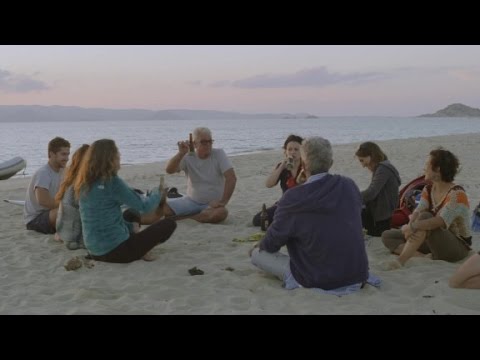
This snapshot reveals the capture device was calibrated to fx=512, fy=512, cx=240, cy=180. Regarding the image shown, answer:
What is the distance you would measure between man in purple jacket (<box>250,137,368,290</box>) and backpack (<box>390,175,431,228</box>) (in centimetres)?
201

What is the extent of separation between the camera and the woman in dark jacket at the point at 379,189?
540cm

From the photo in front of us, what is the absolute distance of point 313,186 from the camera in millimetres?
3711

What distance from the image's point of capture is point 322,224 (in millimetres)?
3740

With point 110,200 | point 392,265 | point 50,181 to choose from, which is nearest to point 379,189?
point 392,265

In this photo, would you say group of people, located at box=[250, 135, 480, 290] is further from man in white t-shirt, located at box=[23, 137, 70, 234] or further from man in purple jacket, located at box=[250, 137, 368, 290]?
man in white t-shirt, located at box=[23, 137, 70, 234]

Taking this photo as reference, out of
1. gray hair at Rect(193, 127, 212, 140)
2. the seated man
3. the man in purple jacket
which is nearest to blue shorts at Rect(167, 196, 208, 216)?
the seated man

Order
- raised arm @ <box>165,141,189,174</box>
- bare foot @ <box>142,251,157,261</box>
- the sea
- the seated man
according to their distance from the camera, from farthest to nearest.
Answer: the sea
the seated man
raised arm @ <box>165,141,189,174</box>
bare foot @ <box>142,251,157,261</box>

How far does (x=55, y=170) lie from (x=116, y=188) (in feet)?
4.98

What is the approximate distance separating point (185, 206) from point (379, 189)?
105 inches

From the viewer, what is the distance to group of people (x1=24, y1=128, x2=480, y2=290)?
376 cm

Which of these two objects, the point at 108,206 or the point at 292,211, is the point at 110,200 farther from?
the point at 292,211

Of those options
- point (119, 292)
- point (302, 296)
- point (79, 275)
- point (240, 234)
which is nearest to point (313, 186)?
point (302, 296)

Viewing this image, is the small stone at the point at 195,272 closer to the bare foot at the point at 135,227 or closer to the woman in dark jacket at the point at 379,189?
the bare foot at the point at 135,227
